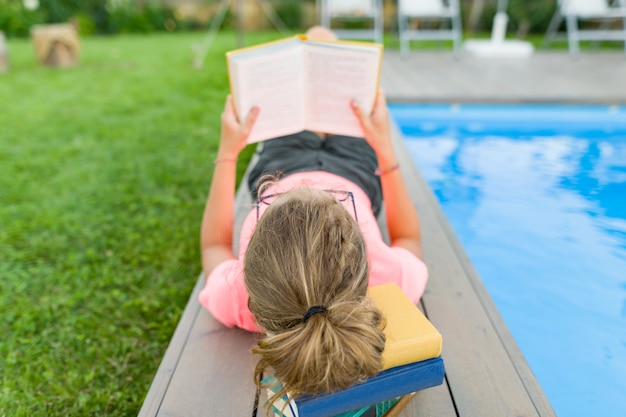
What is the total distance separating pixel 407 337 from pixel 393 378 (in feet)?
0.29

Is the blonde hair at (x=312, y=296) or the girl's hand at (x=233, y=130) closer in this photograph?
the blonde hair at (x=312, y=296)

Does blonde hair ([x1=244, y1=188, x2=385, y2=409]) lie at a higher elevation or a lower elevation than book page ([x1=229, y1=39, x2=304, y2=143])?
lower

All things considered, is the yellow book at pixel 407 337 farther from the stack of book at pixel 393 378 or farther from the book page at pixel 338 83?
the book page at pixel 338 83

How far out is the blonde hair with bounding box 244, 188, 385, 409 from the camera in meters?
0.85

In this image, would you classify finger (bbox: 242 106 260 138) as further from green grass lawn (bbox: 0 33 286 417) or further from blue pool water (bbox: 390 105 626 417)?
blue pool water (bbox: 390 105 626 417)

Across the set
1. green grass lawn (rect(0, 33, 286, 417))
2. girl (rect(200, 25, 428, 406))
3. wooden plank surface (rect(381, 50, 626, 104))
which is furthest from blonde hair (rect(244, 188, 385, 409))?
wooden plank surface (rect(381, 50, 626, 104))

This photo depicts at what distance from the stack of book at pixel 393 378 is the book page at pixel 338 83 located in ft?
2.47

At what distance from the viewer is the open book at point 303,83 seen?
1.50 m

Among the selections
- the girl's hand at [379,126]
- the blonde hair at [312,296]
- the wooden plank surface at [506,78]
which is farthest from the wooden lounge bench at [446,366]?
the wooden plank surface at [506,78]

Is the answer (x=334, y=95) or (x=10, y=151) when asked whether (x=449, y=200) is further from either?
(x=10, y=151)

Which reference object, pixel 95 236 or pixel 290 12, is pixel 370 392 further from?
pixel 290 12

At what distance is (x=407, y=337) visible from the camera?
1.03 metres

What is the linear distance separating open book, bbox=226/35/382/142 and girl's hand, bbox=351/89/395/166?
22 millimetres

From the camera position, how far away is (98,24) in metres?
10.2
